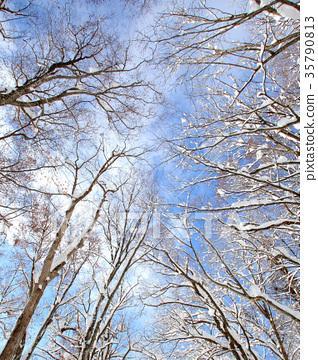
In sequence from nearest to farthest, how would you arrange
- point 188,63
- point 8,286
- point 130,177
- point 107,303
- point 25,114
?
point 188,63
point 25,114
point 107,303
point 130,177
point 8,286

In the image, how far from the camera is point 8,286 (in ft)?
35.3

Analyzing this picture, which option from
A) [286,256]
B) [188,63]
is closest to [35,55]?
[188,63]

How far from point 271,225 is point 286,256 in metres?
0.35

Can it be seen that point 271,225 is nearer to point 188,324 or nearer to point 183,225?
point 183,225

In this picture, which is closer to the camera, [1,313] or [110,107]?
[110,107]

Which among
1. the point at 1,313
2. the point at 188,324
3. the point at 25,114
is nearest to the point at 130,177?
the point at 25,114
